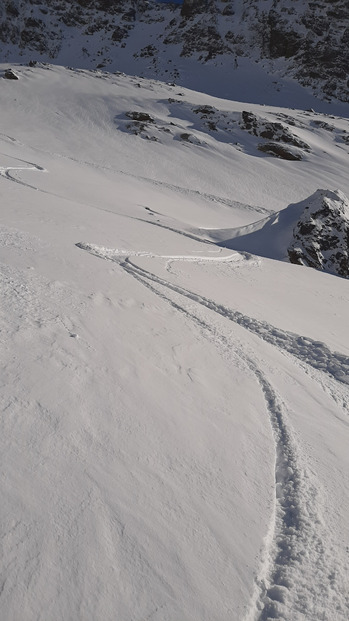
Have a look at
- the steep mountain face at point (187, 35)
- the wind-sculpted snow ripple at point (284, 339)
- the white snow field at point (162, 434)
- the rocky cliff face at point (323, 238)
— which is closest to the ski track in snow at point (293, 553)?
the white snow field at point (162, 434)

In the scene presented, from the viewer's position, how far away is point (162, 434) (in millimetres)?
3102

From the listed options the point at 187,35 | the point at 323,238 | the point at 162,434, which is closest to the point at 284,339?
the point at 162,434

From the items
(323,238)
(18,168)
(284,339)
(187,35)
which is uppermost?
(187,35)

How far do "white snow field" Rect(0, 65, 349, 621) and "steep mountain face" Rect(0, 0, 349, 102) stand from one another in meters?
53.3

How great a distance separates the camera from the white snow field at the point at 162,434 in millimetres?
2094

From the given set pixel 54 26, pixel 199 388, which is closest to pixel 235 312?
pixel 199 388

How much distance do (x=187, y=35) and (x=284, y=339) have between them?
67.3 meters

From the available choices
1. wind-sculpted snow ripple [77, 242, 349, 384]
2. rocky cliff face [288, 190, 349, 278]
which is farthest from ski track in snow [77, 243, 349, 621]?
rocky cliff face [288, 190, 349, 278]

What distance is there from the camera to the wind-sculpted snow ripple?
17.1ft

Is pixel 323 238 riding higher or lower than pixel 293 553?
higher

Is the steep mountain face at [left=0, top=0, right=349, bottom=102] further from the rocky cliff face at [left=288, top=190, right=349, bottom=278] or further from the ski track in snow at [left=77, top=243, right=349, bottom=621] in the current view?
the ski track in snow at [left=77, top=243, right=349, bottom=621]

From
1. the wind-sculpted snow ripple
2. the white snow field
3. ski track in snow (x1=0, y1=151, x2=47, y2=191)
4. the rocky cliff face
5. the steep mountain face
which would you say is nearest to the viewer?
the white snow field

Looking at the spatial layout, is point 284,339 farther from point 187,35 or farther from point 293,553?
point 187,35

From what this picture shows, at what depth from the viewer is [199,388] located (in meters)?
3.84
